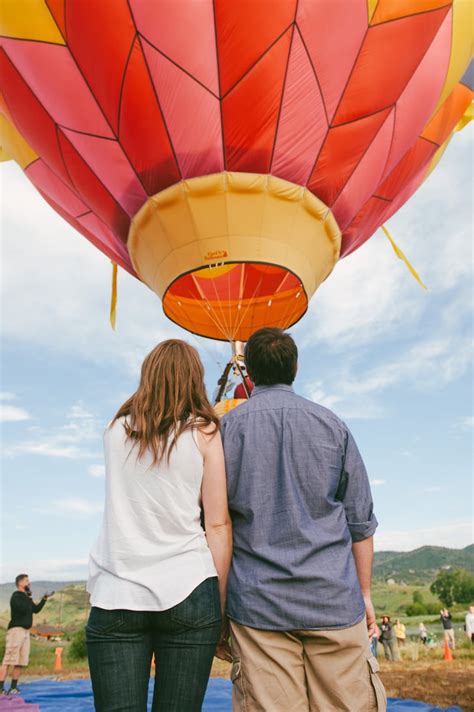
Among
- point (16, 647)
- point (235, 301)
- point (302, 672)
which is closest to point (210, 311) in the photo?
point (235, 301)

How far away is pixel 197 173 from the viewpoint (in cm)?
559

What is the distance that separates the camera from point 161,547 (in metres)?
1.61

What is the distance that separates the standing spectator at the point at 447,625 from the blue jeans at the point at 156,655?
8241mm

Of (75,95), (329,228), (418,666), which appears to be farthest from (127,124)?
(418,666)

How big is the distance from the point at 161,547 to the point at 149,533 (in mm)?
50

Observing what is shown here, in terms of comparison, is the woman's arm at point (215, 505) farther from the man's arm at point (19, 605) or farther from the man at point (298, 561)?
the man's arm at point (19, 605)

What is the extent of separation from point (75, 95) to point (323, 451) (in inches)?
188

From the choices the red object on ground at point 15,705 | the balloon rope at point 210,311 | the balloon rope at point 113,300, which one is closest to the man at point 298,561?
the red object on ground at point 15,705

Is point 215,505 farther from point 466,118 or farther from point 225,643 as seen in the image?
point 466,118

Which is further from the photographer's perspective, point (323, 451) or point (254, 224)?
point (254, 224)

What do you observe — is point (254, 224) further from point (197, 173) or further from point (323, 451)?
point (323, 451)

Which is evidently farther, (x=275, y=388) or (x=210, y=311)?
(x=210, y=311)

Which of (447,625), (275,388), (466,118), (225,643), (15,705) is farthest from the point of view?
(447,625)

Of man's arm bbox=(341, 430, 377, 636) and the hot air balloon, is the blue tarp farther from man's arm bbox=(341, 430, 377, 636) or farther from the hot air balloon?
the hot air balloon
